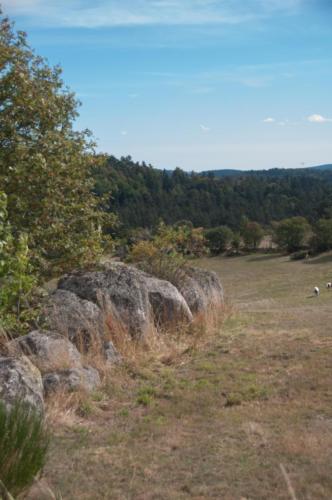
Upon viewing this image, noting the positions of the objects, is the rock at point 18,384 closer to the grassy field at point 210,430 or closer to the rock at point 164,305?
the grassy field at point 210,430

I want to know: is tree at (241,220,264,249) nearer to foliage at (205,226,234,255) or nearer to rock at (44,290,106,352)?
foliage at (205,226,234,255)

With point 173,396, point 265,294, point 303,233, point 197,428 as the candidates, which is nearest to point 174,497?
point 197,428

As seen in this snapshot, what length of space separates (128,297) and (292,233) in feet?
193

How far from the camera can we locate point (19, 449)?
3859mm

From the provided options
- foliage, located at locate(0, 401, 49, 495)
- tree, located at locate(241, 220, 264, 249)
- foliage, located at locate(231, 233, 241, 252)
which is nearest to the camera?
foliage, located at locate(0, 401, 49, 495)

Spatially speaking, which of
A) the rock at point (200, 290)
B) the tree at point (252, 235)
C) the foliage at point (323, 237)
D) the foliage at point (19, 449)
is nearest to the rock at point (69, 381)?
the foliage at point (19, 449)

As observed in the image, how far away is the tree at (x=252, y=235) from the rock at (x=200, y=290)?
58.0 m

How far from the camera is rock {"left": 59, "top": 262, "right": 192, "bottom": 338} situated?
9438 mm

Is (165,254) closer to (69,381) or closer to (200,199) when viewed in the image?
(69,381)

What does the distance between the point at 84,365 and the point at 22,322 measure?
1.39 meters

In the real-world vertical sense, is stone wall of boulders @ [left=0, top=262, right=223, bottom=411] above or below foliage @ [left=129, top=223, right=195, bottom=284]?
below

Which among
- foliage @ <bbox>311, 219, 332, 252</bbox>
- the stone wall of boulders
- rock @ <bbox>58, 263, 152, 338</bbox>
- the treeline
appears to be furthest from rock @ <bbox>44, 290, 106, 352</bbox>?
the treeline

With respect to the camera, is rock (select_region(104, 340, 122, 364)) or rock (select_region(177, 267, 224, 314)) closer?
rock (select_region(104, 340, 122, 364))

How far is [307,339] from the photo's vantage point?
33.9 ft
